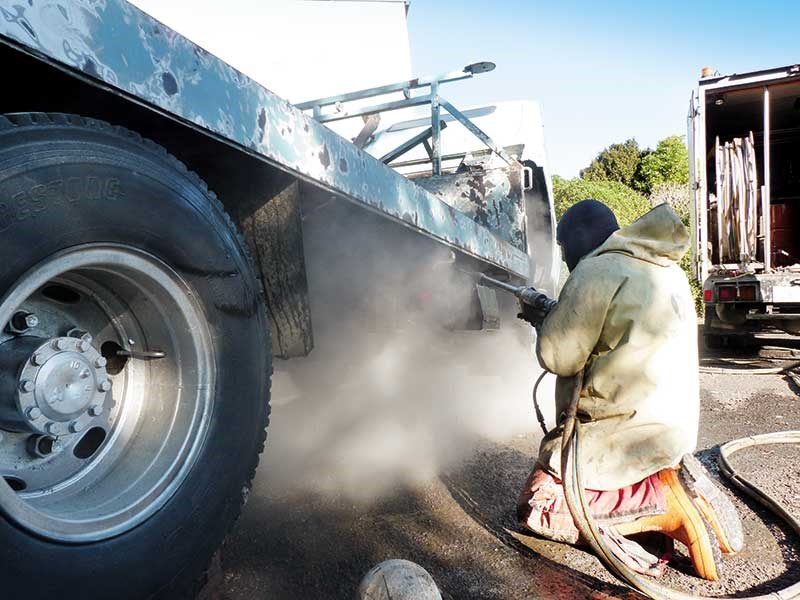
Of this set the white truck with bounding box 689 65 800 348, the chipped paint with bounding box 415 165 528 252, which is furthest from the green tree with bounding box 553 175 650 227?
the chipped paint with bounding box 415 165 528 252

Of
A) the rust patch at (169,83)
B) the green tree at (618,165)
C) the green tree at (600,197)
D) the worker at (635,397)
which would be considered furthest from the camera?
the green tree at (618,165)

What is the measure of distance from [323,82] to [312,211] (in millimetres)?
3301

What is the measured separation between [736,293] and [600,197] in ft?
34.5

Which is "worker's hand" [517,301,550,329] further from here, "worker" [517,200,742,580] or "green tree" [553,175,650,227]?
"green tree" [553,175,650,227]

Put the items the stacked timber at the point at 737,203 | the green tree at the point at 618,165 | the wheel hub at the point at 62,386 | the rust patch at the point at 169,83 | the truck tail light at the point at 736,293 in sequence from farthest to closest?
the green tree at the point at 618,165 → the stacked timber at the point at 737,203 → the truck tail light at the point at 736,293 → the rust patch at the point at 169,83 → the wheel hub at the point at 62,386

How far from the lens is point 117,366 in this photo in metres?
1.49

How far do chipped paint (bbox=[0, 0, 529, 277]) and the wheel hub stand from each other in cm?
55

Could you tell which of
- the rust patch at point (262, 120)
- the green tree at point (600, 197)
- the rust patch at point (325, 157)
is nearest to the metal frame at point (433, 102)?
the rust patch at point (325, 157)

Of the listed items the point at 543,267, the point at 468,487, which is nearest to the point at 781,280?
the point at 543,267

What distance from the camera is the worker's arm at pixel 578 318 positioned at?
7.04 ft

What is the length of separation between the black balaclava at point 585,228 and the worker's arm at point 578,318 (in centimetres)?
31

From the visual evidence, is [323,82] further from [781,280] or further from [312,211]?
[781,280]

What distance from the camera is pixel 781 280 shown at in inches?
217

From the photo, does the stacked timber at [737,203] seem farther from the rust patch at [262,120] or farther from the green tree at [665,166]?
the green tree at [665,166]
